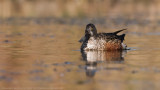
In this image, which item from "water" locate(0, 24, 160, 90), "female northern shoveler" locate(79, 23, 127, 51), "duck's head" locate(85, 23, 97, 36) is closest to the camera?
"water" locate(0, 24, 160, 90)

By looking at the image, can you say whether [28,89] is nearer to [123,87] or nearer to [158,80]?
[123,87]

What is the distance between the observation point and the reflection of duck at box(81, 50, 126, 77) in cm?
859

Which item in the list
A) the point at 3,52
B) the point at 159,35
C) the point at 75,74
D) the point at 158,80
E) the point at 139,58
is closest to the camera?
the point at 158,80

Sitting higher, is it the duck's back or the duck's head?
the duck's head

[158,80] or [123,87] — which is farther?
[158,80]

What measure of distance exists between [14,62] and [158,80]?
3.71m

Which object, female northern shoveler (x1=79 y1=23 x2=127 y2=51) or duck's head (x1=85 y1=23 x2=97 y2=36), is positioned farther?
duck's head (x1=85 y1=23 x2=97 y2=36)

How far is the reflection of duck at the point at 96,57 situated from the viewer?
28.2 feet

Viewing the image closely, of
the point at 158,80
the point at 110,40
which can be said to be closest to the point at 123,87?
the point at 158,80

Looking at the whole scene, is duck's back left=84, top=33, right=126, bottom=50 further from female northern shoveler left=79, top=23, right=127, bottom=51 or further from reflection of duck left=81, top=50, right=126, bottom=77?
reflection of duck left=81, top=50, right=126, bottom=77

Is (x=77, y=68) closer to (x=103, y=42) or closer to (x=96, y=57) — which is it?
(x=96, y=57)

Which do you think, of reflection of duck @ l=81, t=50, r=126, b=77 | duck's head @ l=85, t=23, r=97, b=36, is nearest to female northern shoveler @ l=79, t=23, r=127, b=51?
duck's head @ l=85, t=23, r=97, b=36

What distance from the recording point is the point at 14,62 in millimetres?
9750

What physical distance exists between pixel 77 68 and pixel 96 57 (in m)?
1.90
